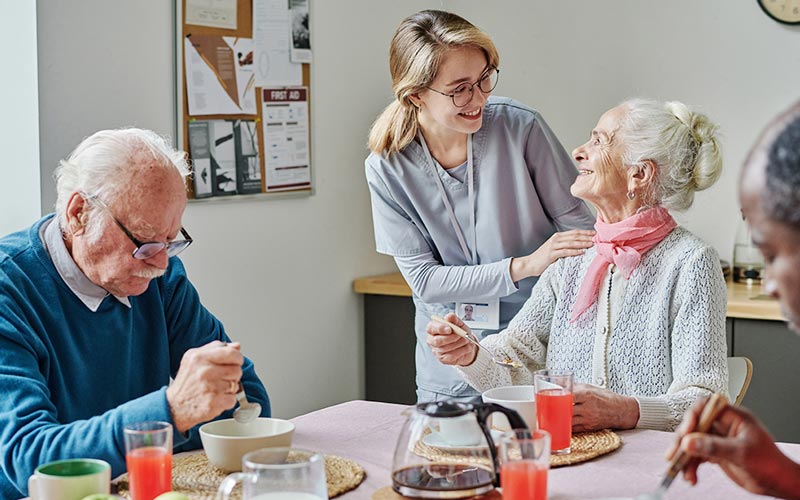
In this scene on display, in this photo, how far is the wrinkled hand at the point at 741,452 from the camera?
1.23 metres

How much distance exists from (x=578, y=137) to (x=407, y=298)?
36.5 inches

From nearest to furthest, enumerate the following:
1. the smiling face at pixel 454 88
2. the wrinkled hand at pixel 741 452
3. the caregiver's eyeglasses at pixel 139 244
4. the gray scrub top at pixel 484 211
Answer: the wrinkled hand at pixel 741 452 < the caregiver's eyeglasses at pixel 139 244 < the smiling face at pixel 454 88 < the gray scrub top at pixel 484 211

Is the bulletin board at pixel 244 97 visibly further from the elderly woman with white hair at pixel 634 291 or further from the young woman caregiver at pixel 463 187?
the elderly woman with white hair at pixel 634 291

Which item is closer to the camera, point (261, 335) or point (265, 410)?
point (265, 410)

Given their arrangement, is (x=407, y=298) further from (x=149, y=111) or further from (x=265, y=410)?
(x=265, y=410)

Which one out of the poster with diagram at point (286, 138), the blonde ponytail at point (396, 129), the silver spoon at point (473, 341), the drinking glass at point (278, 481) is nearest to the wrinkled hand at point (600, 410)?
the silver spoon at point (473, 341)

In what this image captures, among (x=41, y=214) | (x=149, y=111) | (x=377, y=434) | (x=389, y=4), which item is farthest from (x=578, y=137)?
(x=377, y=434)

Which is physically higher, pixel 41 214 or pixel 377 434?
pixel 41 214

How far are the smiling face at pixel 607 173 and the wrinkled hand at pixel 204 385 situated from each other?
103cm

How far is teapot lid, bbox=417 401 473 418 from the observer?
1.44 metres

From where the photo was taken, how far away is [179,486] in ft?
5.01

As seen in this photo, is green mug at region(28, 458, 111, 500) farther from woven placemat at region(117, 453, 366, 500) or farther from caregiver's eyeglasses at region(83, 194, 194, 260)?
caregiver's eyeglasses at region(83, 194, 194, 260)

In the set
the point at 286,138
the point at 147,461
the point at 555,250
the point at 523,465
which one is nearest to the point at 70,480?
the point at 147,461

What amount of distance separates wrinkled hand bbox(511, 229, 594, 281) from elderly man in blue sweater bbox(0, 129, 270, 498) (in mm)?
824
